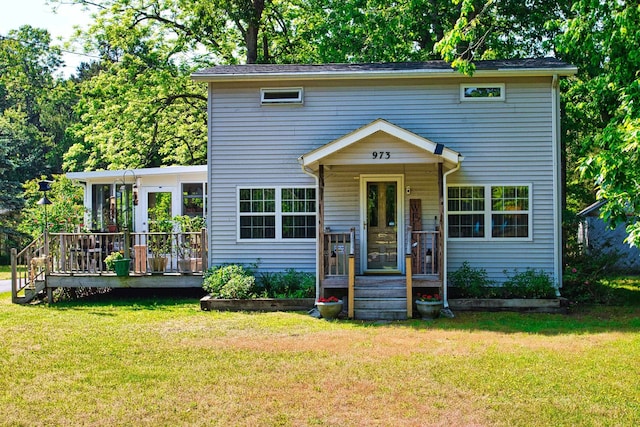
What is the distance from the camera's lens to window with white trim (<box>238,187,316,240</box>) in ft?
43.7

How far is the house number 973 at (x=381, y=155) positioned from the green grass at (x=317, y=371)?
10.3 feet

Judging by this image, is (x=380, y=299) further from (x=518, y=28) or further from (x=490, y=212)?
(x=518, y=28)

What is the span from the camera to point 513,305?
12031 millimetres

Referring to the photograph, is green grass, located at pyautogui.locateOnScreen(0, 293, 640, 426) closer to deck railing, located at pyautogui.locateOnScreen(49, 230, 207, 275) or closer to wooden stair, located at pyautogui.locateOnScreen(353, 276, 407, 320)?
wooden stair, located at pyautogui.locateOnScreen(353, 276, 407, 320)

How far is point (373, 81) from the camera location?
13.3 meters

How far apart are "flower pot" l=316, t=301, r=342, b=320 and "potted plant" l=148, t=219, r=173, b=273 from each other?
13.1ft

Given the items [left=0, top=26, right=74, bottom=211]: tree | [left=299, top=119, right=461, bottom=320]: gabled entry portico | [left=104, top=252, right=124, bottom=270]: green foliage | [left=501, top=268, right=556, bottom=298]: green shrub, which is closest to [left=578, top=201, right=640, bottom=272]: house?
[left=501, top=268, right=556, bottom=298]: green shrub

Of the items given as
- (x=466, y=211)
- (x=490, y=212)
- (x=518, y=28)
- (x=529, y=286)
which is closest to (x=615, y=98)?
(x=490, y=212)

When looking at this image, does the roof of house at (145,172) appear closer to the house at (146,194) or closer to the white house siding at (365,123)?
the house at (146,194)

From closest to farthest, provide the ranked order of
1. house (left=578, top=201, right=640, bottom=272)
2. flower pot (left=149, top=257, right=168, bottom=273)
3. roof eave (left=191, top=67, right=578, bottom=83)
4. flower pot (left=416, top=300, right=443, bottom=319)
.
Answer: flower pot (left=416, top=300, right=443, bottom=319) → roof eave (left=191, top=67, right=578, bottom=83) → flower pot (left=149, top=257, right=168, bottom=273) → house (left=578, top=201, right=640, bottom=272)

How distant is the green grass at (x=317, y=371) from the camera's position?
5887mm

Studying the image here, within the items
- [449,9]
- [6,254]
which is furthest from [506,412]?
[6,254]

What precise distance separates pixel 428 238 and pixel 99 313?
6937 mm

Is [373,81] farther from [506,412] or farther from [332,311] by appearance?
[506,412]
